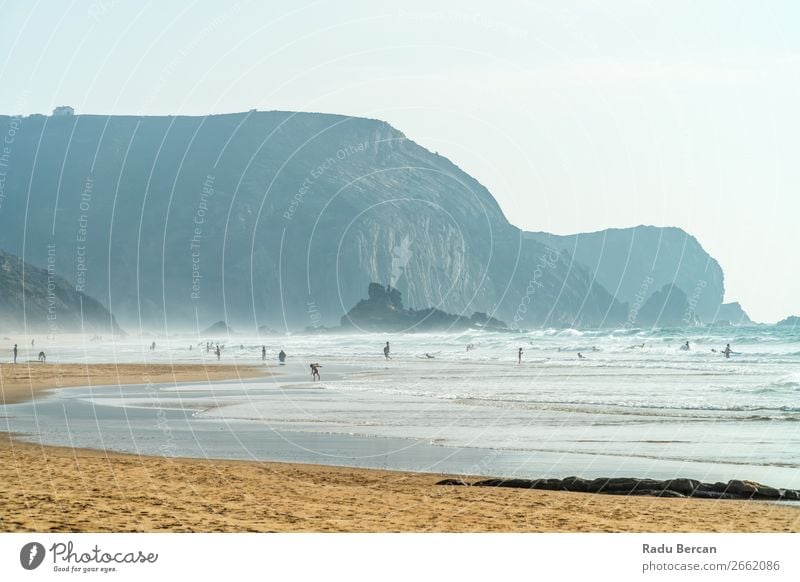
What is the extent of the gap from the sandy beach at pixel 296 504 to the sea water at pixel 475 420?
1.75 meters

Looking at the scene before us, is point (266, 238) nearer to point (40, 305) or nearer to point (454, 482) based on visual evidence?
point (40, 305)

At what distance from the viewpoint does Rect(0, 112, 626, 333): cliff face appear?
80562 mm

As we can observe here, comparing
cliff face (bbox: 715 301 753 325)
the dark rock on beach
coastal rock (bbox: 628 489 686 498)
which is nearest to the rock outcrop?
cliff face (bbox: 715 301 753 325)

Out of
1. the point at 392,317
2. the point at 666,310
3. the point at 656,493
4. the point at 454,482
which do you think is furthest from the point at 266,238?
the point at 656,493

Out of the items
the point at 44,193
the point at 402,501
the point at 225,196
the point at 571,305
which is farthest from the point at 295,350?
the point at 44,193

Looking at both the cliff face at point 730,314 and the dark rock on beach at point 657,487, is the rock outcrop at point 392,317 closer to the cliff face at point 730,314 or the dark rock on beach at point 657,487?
the cliff face at point 730,314

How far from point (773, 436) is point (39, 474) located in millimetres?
13844

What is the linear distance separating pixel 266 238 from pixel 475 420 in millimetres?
92658

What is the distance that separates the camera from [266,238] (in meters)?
113

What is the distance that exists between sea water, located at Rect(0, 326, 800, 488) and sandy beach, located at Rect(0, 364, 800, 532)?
175 cm

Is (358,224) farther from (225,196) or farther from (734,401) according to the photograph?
(734,401)

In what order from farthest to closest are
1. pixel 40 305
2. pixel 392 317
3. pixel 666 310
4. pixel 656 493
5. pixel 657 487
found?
pixel 666 310 → pixel 392 317 → pixel 40 305 → pixel 657 487 → pixel 656 493

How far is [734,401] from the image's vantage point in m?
27.4

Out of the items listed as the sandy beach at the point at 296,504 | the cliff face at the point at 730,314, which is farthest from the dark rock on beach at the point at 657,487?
the cliff face at the point at 730,314
